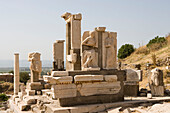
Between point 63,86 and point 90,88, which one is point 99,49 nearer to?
point 90,88

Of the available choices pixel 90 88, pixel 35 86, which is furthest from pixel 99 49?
pixel 35 86

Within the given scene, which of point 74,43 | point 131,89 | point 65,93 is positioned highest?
point 74,43

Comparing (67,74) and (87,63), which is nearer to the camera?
(67,74)

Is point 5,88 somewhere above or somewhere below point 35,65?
below

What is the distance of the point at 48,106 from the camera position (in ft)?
22.6

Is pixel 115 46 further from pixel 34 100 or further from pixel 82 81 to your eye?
pixel 34 100

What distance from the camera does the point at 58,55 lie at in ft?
44.2

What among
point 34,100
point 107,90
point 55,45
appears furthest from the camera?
point 55,45

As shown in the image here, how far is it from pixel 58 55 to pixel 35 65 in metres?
1.75

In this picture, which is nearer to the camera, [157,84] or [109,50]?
[109,50]

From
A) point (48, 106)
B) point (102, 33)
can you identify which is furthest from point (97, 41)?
point (48, 106)

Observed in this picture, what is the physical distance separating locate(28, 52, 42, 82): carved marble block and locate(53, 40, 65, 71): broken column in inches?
49.5

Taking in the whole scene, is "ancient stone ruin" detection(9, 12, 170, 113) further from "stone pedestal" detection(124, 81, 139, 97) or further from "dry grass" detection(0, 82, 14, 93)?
"dry grass" detection(0, 82, 14, 93)

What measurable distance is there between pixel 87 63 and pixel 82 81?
930 mm
